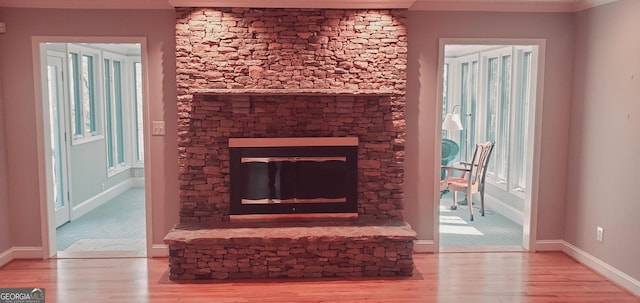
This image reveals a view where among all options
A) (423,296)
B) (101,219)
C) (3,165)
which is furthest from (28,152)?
(423,296)

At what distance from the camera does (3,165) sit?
15.0ft

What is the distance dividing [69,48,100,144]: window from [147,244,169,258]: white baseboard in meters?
2.32

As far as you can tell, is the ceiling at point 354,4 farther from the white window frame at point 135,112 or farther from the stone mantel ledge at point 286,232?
the white window frame at point 135,112

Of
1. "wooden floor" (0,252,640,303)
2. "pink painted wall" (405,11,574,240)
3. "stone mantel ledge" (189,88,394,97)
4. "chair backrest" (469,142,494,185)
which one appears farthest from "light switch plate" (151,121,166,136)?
"chair backrest" (469,142,494,185)

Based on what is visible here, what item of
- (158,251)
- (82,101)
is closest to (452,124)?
(158,251)

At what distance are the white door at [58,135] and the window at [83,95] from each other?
0.27 meters

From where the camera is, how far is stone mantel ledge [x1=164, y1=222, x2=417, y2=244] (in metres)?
4.17

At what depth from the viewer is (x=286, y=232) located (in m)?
4.29

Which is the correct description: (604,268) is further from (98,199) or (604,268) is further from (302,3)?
(98,199)

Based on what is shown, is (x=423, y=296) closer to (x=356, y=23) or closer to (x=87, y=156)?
(x=356, y=23)

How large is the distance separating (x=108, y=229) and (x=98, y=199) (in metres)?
1.38

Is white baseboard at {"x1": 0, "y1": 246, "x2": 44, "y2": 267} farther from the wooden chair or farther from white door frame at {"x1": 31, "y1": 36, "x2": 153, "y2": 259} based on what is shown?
the wooden chair

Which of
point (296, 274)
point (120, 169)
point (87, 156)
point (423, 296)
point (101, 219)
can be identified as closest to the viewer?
point (423, 296)

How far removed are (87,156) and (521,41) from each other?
5418 millimetres
